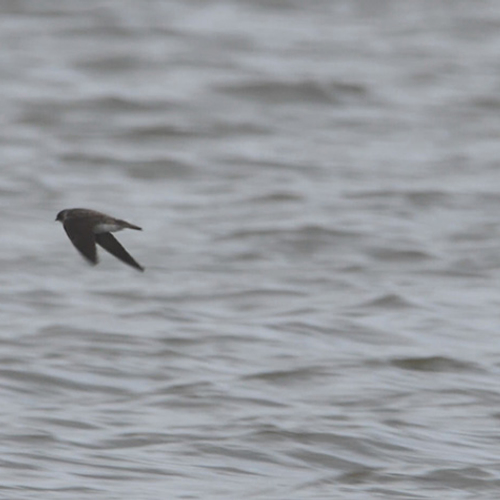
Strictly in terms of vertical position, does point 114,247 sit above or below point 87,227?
below

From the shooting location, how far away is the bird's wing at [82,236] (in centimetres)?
541

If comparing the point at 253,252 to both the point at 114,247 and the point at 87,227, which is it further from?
the point at 87,227

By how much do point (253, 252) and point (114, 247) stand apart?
4020mm

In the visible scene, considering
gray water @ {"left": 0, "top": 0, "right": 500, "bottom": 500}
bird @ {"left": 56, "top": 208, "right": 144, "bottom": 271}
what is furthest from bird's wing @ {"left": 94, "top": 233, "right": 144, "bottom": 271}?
gray water @ {"left": 0, "top": 0, "right": 500, "bottom": 500}

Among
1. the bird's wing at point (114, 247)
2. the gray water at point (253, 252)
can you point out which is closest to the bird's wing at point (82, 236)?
the bird's wing at point (114, 247)

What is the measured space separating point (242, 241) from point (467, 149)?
2.85 m

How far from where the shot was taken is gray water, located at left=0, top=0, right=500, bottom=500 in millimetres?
6402

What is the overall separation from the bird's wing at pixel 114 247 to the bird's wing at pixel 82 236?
21cm

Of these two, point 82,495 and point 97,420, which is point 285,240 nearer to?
point 97,420

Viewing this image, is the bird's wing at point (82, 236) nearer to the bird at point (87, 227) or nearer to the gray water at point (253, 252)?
the bird at point (87, 227)

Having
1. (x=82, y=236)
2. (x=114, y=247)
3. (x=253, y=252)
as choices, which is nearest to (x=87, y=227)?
(x=82, y=236)

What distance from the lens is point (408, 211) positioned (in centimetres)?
1074

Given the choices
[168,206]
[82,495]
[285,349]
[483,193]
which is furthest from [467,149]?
[82,495]

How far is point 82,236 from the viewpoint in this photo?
18.1ft
